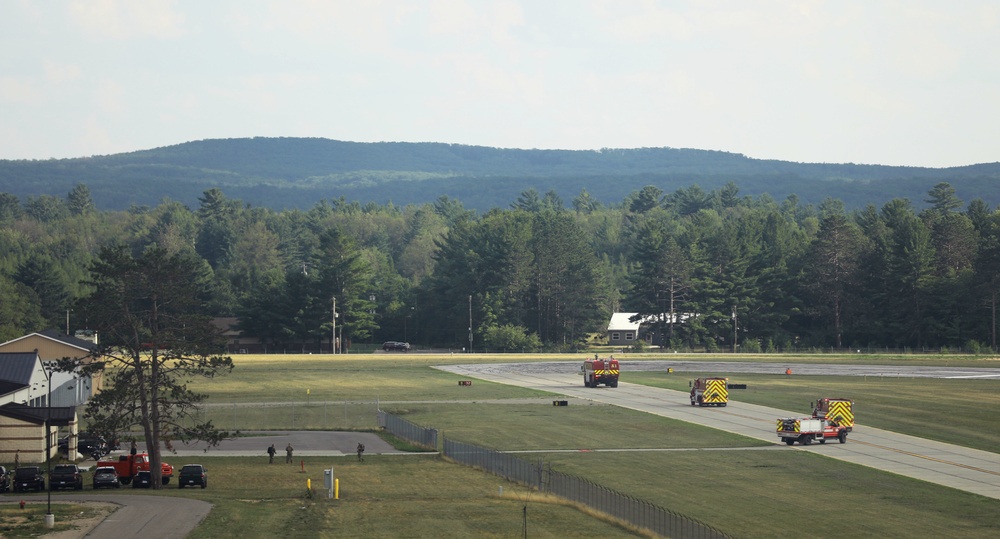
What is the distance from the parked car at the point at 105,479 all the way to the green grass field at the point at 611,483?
4421mm

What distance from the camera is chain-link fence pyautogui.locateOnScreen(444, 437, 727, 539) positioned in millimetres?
43031

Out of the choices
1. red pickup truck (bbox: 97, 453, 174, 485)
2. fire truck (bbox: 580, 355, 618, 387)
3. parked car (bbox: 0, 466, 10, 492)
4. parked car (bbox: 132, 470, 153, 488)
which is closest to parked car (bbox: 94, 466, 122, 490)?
parked car (bbox: 132, 470, 153, 488)

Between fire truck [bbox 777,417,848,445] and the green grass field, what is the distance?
2472 mm

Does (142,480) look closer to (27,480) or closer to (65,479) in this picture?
(65,479)

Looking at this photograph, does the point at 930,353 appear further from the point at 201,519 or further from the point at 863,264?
the point at 201,519

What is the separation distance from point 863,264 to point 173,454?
153 metres

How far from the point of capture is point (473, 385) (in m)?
115

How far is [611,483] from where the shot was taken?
5447cm

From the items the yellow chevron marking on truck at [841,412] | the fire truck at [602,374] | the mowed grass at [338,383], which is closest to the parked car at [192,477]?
the yellow chevron marking on truck at [841,412]

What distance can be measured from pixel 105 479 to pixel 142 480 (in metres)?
1.71

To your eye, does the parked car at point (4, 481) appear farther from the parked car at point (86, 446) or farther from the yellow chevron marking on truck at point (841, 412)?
the yellow chevron marking on truck at point (841, 412)

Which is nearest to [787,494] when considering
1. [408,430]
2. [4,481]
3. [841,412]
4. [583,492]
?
[583,492]

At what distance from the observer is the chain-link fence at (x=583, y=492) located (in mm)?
43031

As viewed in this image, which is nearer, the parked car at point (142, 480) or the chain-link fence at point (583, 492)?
the chain-link fence at point (583, 492)
